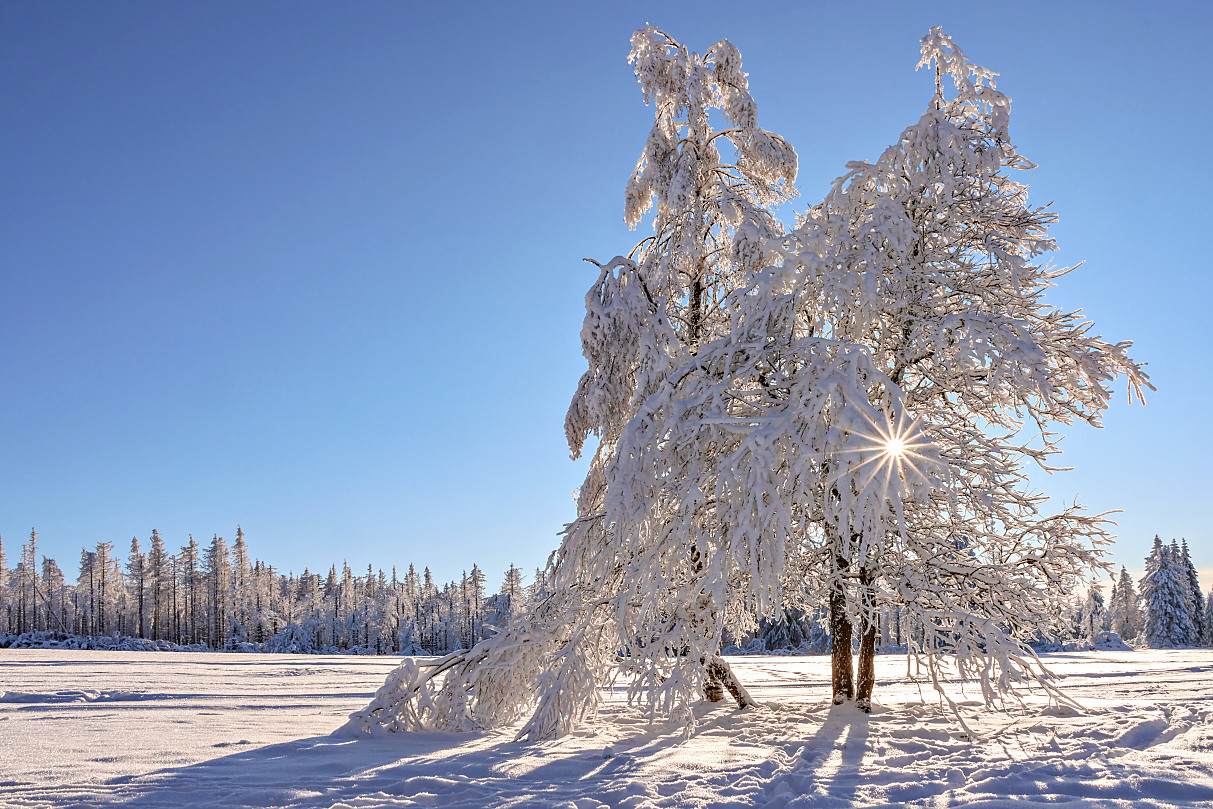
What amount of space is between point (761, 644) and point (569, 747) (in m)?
44.0

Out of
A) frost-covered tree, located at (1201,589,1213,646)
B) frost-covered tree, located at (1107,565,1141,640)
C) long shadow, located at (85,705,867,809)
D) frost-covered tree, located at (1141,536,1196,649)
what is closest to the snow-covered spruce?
long shadow, located at (85,705,867,809)

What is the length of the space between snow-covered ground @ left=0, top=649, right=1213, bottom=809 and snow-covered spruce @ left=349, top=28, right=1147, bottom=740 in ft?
2.14

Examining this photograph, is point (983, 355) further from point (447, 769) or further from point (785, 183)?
point (447, 769)

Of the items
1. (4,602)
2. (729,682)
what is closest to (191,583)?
(4,602)

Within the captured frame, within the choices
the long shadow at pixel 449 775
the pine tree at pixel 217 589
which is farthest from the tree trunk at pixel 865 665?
the pine tree at pixel 217 589

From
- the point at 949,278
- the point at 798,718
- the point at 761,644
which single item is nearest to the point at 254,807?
the point at 798,718

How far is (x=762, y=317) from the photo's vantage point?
743 cm

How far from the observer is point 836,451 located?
6016 mm

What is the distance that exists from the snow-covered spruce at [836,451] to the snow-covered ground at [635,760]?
65cm

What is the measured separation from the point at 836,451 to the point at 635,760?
318 centimetres

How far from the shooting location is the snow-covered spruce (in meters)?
6.55

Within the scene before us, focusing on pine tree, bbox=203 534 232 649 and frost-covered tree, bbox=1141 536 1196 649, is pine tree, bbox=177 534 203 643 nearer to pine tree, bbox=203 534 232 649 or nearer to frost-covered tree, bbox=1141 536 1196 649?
pine tree, bbox=203 534 232 649

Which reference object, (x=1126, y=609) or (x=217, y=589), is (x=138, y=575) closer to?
(x=217, y=589)

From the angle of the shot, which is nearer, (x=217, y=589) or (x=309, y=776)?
(x=309, y=776)
